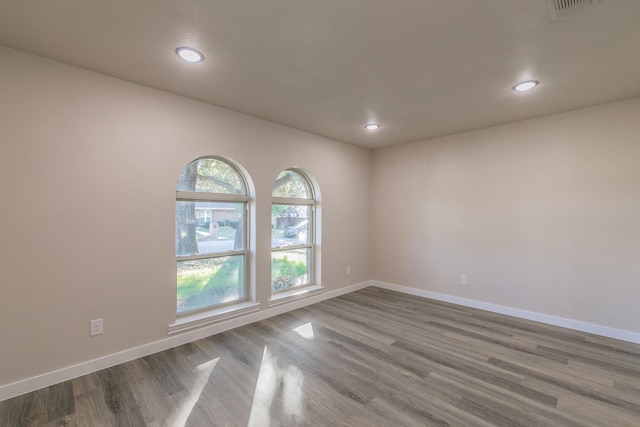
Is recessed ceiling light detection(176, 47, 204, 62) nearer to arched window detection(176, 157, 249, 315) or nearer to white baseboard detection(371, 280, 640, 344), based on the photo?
arched window detection(176, 157, 249, 315)

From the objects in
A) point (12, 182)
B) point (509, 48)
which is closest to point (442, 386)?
point (509, 48)

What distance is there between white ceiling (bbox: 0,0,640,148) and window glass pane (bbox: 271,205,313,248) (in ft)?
4.85

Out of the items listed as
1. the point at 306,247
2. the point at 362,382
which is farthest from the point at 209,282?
the point at 362,382

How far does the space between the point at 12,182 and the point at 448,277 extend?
486 centimetres

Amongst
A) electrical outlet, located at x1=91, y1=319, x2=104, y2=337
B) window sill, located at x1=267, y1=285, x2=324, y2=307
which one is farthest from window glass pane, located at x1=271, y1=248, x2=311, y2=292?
electrical outlet, located at x1=91, y1=319, x2=104, y2=337

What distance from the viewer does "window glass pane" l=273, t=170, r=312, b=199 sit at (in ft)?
12.8

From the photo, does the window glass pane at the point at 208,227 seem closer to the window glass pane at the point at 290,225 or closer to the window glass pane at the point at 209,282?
the window glass pane at the point at 209,282

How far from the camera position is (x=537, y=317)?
342 cm

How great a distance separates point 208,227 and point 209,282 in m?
0.63

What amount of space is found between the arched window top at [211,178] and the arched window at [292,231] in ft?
1.89

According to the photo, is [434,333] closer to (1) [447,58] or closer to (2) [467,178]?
(2) [467,178]

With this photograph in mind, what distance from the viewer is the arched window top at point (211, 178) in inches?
117

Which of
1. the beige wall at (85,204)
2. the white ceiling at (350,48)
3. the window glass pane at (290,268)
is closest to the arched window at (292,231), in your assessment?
the window glass pane at (290,268)

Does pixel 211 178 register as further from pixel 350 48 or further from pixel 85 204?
pixel 350 48
